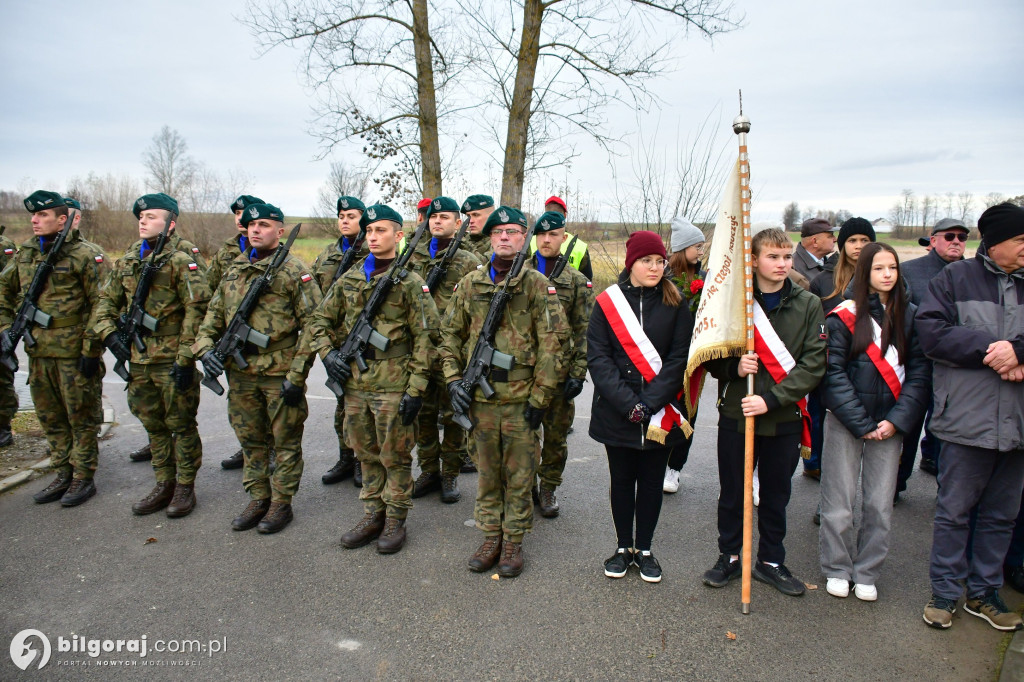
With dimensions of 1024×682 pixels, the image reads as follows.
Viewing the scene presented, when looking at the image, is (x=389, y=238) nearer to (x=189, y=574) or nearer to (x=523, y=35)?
(x=189, y=574)

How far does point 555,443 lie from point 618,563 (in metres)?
1.20

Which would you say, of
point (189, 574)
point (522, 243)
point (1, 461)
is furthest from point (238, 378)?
point (1, 461)

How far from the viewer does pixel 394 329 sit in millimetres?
4262

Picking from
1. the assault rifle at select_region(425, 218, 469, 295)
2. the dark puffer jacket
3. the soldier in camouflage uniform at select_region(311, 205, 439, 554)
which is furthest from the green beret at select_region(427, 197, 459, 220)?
the dark puffer jacket

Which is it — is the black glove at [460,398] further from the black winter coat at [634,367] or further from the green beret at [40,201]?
the green beret at [40,201]

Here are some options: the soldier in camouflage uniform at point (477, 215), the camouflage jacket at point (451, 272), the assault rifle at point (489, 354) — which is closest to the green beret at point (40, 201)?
the camouflage jacket at point (451, 272)

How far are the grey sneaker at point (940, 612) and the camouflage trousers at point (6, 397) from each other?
777 cm

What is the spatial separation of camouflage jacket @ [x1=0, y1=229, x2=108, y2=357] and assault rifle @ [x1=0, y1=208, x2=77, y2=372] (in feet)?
0.11

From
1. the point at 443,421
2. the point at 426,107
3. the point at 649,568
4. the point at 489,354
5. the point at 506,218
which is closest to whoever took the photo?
the point at 649,568

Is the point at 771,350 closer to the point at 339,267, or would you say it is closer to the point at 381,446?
the point at 381,446

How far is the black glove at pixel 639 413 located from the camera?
11.6 ft

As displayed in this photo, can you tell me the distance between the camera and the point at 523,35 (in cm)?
1126

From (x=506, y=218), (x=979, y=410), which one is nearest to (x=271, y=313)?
(x=506, y=218)

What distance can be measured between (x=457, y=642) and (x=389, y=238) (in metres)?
2.63
